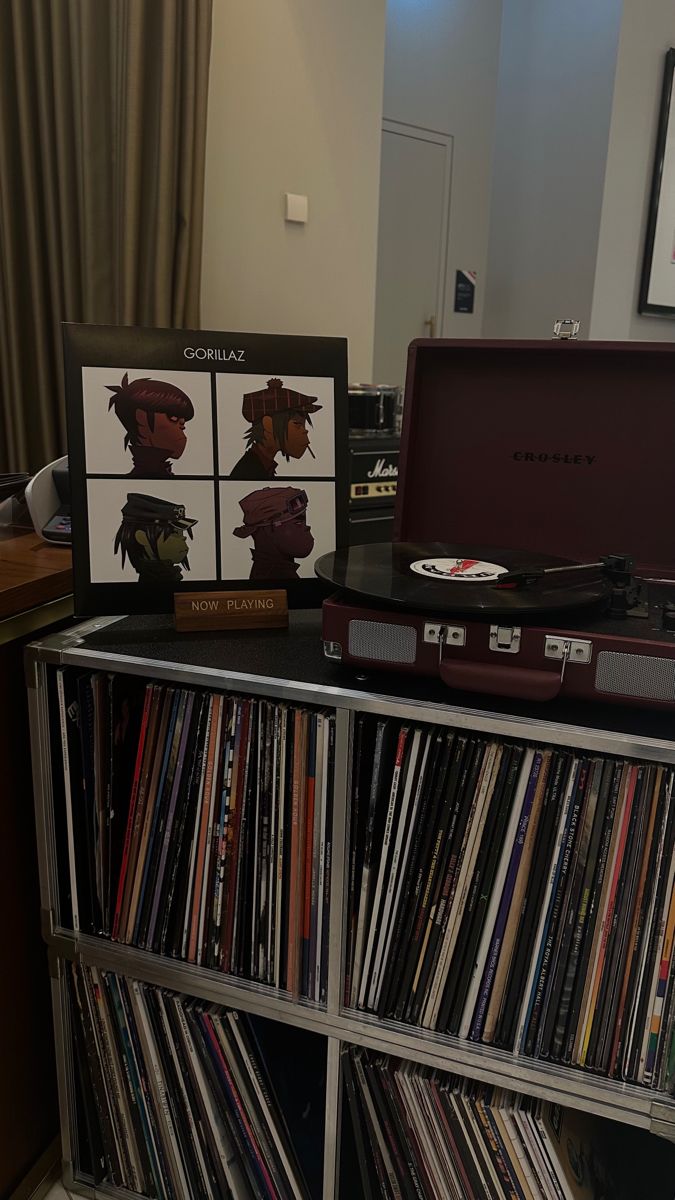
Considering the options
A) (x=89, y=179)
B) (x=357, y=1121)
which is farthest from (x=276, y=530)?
(x=89, y=179)

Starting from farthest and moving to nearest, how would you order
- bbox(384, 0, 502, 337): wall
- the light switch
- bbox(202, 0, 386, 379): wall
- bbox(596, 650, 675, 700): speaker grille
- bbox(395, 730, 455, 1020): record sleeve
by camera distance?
bbox(384, 0, 502, 337): wall → the light switch → bbox(202, 0, 386, 379): wall → bbox(395, 730, 455, 1020): record sleeve → bbox(596, 650, 675, 700): speaker grille

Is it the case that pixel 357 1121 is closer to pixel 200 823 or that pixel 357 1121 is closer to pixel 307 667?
pixel 200 823

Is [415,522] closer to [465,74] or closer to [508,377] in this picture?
[508,377]

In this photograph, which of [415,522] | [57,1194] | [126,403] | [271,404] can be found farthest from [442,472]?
[57,1194]

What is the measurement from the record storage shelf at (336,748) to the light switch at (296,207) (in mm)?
1416

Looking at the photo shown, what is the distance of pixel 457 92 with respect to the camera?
3322 millimetres

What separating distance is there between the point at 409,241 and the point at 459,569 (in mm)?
Answer: 2860

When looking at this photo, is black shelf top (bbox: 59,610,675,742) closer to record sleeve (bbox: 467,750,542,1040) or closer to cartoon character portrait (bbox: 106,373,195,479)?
record sleeve (bbox: 467,750,542,1040)

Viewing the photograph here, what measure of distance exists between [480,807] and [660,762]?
0.60ft

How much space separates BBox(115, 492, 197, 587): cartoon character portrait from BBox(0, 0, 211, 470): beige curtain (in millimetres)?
912

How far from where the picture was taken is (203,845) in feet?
3.11

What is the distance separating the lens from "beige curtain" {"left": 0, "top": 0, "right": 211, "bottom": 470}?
1633 millimetres

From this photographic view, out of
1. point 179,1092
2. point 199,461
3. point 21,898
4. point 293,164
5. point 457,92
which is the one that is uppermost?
point 457,92

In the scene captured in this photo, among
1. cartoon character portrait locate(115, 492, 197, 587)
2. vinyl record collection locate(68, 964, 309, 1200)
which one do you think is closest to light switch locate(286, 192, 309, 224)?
cartoon character portrait locate(115, 492, 197, 587)
